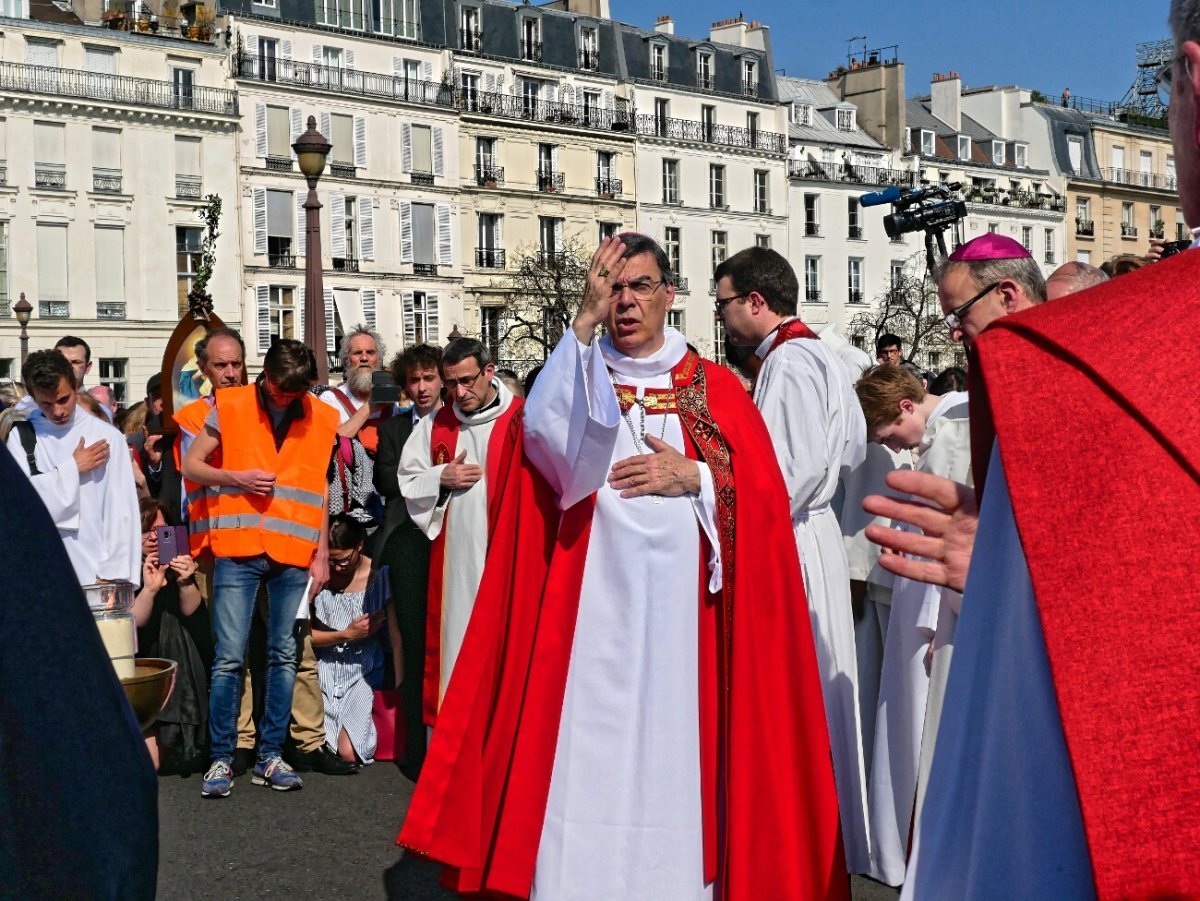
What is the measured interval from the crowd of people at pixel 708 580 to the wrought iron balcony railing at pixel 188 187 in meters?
39.4

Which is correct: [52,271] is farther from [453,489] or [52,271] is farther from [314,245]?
[453,489]

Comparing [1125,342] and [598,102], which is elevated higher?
[598,102]

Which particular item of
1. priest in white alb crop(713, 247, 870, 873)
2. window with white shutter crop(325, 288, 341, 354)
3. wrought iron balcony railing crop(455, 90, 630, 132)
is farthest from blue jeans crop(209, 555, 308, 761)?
wrought iron balcony railing crop(455, 90, 630, 132)

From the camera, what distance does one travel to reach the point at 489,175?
56.5 m

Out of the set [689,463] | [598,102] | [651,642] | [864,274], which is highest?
[598,102]

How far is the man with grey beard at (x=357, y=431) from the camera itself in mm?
8859

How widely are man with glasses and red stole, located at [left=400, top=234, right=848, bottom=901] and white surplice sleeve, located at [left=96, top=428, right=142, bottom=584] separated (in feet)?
12.5

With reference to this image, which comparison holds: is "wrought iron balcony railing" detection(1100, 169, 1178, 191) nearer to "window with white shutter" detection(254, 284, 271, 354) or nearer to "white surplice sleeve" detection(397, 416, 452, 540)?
"window with white shutter" detection(254, 284, 271, 354)

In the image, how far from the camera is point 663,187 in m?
61.8

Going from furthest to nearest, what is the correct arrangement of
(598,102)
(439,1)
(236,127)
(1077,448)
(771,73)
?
(771,73) < (598,102) < (439,1) < (236,127) < (1077,448)

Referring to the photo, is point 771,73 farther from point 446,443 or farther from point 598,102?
point 446,443

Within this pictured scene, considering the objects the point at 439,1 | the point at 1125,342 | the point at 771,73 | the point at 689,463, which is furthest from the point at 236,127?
the point at 1125,342

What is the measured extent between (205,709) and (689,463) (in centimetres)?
454

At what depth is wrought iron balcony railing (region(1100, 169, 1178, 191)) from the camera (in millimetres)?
74438
